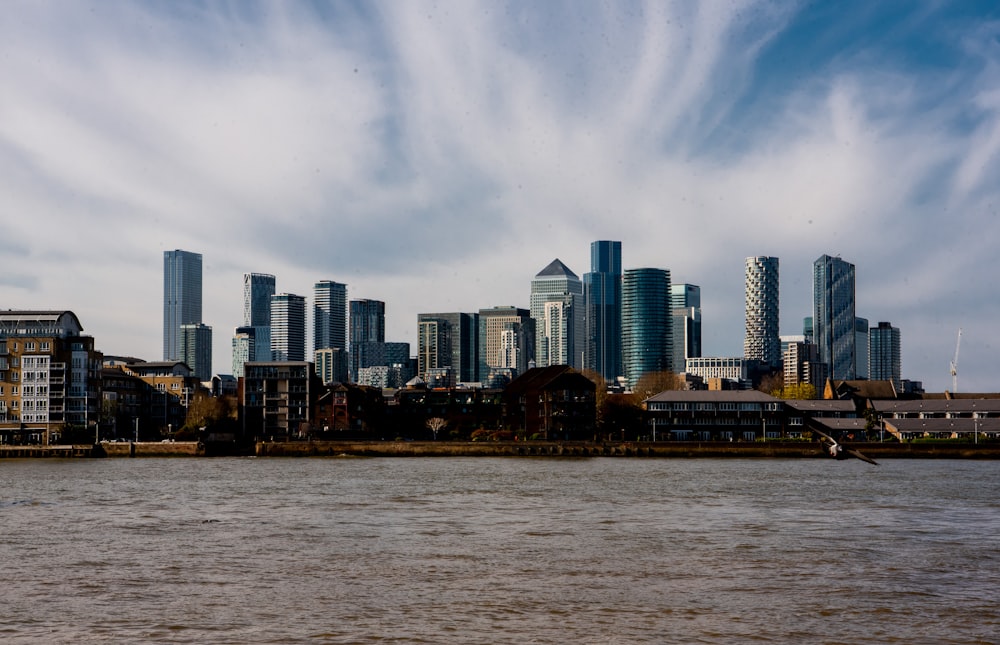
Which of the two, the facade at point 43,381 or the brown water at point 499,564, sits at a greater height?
the facade at point 43,381

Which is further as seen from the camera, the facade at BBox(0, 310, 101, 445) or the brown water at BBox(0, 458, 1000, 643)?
the facade at BBox(0, 310, 101, 445)

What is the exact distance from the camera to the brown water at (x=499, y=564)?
96.0ft

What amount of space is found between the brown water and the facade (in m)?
81.3

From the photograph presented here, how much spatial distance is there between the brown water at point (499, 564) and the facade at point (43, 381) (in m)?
81.3

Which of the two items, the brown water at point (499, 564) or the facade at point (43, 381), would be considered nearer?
the brown water at point (499, 564)

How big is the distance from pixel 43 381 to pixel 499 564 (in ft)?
432

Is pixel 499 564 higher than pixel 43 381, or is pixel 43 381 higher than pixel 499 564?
pixel 43 381

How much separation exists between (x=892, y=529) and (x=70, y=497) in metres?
50.2

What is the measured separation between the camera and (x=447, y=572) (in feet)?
124

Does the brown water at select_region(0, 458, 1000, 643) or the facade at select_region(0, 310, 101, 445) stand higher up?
the facade at select_region(0, 310, 101, 445)

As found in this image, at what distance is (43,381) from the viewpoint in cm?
15425

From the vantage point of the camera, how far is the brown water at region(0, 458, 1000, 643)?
2927 centimetres

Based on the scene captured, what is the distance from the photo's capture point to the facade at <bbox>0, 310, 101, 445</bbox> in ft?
503

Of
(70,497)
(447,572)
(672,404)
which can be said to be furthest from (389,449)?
(447,572)
